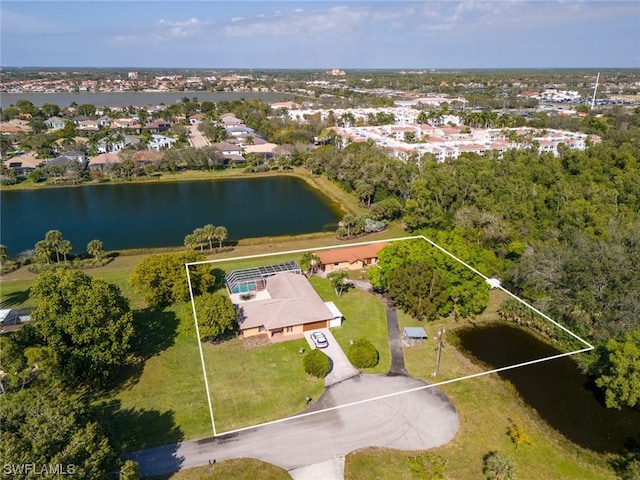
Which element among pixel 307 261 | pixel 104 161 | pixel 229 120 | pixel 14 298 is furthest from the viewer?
pixel 229 120

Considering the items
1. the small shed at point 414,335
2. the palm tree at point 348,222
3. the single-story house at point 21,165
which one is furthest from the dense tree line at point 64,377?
the single-story house at point 21,165

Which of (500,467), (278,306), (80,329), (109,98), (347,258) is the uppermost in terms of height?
(109,98)

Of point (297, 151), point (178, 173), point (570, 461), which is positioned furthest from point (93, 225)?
point (570, 461)

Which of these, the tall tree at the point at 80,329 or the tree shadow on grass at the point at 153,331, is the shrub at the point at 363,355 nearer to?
the tree shadow on grass at the point at 153,331

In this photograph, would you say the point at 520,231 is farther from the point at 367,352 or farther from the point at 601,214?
the point at 367,352

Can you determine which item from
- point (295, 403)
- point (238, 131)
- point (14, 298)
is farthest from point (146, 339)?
point (238, 131)

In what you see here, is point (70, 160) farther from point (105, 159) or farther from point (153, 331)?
point (153, 331)
